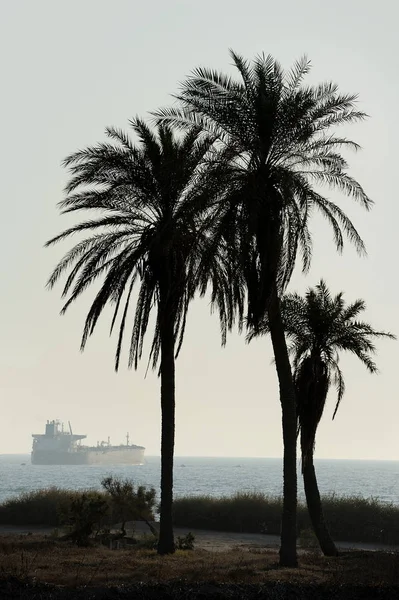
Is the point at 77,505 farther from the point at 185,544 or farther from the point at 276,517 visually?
the point at 276,517

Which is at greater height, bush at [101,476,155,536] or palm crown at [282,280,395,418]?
palm crown at [282,280,395,418]

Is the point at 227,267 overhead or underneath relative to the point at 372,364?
overhead

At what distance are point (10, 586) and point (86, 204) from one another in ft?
43.0

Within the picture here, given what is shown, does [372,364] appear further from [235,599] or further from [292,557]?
[235,599]

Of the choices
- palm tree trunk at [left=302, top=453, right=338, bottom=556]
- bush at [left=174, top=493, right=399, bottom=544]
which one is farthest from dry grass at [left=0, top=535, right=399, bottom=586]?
bush at [left=174, top=493, right=399, bottom=544]

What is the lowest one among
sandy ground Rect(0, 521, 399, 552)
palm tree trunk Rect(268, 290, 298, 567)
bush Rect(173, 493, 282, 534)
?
sandy ground Rect(0, 521, 399, 552)

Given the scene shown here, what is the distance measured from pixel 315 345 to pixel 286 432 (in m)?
6.18

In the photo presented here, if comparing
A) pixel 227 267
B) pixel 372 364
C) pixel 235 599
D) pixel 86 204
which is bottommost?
pixel 235 599

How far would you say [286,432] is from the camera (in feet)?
82.2

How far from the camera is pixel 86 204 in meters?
27.9

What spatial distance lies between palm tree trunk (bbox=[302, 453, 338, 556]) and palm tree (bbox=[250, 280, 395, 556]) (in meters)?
0.03

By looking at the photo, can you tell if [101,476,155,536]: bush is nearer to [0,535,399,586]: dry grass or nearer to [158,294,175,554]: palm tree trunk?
[0,535,399,586]: dry grass

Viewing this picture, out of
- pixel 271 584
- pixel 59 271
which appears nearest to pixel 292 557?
pixel 271 584

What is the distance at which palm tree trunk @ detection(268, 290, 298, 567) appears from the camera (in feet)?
80.4
